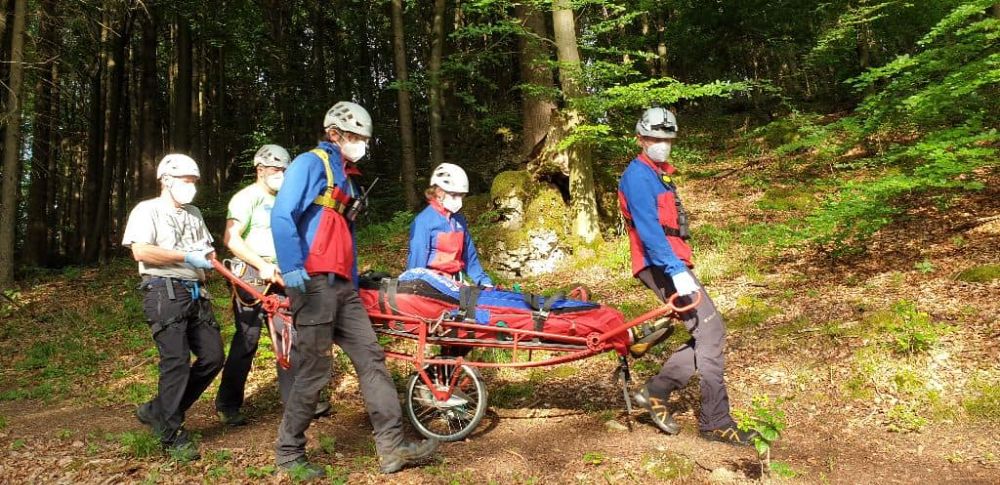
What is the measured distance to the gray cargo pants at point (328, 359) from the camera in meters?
4.17

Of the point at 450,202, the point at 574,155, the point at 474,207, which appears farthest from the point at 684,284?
the point at 474,207

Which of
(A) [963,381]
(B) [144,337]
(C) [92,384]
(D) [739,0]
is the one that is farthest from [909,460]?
(D) [739,0]

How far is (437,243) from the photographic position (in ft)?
17.5

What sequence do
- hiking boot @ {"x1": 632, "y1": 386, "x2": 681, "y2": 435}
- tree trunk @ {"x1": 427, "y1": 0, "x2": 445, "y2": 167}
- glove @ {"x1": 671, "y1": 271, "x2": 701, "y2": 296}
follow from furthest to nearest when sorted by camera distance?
tree trunk @ {"x1": 427, "y1": 0, "x2": 445, "y2": 167} → hiking boot @ {"x1": 632, "y1": 386, "x2": 681, "y2": 435} → glove @ {"x1": 671, "y1": 271, "x2": 701, "y2": 296}

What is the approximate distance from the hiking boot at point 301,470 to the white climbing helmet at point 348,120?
89.9 inches

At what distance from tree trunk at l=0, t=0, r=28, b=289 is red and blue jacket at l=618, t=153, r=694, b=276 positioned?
1110 cm

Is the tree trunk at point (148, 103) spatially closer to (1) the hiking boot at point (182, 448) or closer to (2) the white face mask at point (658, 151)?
(1) the hiking boot at point (182, 448)

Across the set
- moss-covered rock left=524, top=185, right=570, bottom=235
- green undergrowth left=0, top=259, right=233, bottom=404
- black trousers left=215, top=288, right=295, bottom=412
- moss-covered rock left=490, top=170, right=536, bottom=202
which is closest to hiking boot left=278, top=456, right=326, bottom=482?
black trousers left=215, top=288, right=295, bottom=412

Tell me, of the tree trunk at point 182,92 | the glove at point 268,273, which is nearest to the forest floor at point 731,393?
the glove at point 268,273

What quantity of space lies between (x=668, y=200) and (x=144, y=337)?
8.33 metres

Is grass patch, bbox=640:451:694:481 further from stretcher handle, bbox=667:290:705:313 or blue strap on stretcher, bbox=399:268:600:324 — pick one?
blue strap on stretcher, bbox=399:268:600:324

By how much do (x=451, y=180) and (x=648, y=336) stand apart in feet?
6.77

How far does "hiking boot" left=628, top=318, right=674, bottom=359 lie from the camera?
4.74 metres

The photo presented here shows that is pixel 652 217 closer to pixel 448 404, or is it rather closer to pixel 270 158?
pixel 448 404
